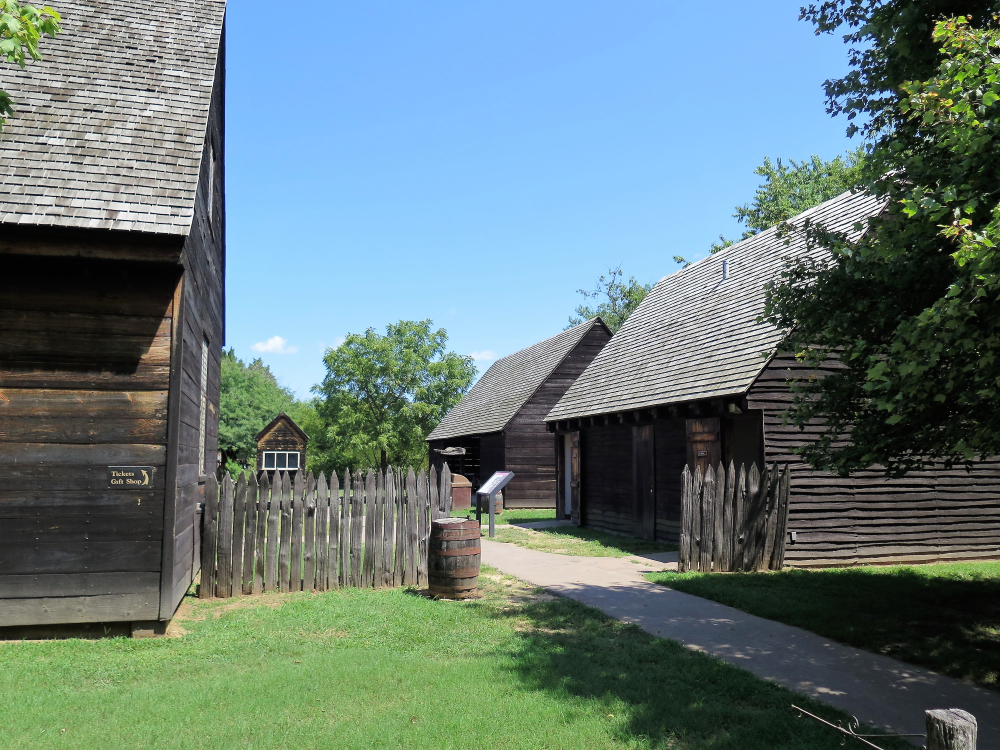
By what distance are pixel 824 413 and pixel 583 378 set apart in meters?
13.5

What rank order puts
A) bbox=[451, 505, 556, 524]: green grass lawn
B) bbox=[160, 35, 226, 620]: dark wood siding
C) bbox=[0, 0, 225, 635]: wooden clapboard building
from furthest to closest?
bbox=[451, 505, 556, 524]: green grass lawn, bbox=[160, 35, 226, 620]: dark wood siding, bbox=[0, 0, 225, 635]: wooden clapboard building

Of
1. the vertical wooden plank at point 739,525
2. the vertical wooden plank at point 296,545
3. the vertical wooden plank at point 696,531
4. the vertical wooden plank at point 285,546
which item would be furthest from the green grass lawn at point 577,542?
the vertical wooden plank at point 285,546

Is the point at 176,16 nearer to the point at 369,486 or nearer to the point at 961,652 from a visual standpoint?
the point at 369,486

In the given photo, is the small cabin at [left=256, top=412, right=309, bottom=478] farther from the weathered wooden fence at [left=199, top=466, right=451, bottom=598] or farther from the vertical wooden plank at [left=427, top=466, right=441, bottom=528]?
the weathered wooden fence at [left=199, top=466, right=451, bottom=598]

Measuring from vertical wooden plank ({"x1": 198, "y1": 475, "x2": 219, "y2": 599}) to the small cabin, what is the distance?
37.3 meters

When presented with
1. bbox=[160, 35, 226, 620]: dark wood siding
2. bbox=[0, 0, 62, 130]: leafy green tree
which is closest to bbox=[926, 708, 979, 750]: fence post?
bbox=[0, 0, 62, 130]: leafy green tree

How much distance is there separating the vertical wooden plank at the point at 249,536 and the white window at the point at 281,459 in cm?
3780

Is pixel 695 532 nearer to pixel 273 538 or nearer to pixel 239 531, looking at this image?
pixel 273 538

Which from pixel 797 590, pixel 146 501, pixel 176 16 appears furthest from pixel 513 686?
pixel 176 16

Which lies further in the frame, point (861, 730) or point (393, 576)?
point (393, 576)

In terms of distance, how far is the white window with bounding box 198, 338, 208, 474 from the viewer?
37.9 ft

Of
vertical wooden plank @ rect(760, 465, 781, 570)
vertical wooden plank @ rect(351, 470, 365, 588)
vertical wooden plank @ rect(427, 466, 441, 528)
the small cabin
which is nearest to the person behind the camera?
vertical wooden plank @ rect(351, 470, 365, 588)

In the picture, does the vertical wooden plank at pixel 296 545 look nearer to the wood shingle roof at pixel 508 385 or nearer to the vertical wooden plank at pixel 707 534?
the vertical wooden plank at pixel 707 534

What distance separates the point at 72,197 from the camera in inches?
313
